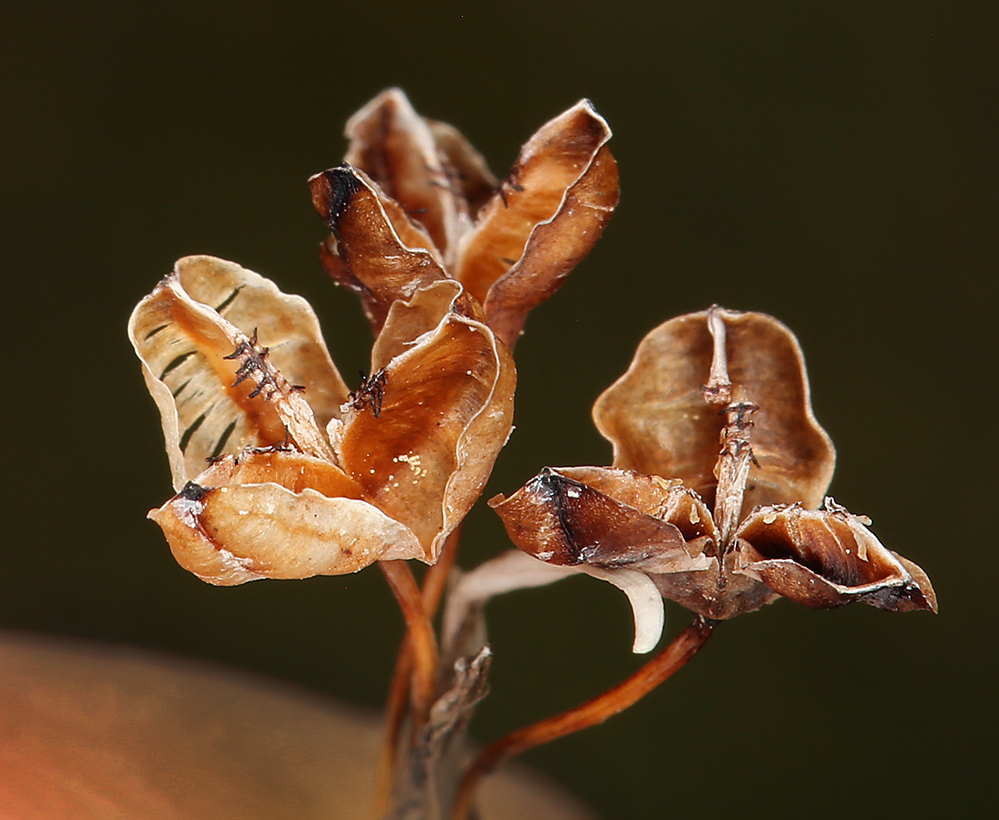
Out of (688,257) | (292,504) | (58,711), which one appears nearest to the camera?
(292,504)

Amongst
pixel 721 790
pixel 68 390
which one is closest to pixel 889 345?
pixel 721 790

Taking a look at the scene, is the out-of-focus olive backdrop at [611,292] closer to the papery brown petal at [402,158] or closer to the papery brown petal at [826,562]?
the papery brown petal at [402,158]

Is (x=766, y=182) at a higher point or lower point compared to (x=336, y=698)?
higher

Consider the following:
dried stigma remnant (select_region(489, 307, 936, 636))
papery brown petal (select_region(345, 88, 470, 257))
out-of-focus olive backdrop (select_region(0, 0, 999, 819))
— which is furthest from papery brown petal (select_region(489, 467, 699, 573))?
out-of-focus olive backdrop (select_region(0, 0, 999, 819))

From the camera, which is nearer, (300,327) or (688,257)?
(300,327)

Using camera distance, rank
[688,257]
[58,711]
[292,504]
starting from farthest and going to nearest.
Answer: [688,257] → [58,711] → [292,504]

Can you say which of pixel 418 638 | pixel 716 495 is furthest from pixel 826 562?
pixel 418 638

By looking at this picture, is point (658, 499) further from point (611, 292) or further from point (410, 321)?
point (611, 292)

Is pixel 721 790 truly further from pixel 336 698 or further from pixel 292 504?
pixel 292 504
